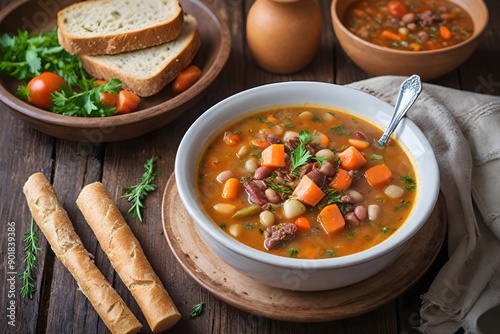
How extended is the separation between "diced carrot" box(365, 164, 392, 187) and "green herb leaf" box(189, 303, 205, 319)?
0.94 meters

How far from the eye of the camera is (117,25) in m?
4.14

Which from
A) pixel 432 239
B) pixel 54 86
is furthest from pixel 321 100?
pixel 54 86

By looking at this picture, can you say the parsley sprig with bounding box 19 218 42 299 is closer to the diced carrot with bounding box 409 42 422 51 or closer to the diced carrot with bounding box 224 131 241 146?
the diced carrot with bounding box 224 131 241 146

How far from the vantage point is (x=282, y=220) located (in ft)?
9.56

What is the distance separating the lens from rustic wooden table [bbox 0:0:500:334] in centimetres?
305

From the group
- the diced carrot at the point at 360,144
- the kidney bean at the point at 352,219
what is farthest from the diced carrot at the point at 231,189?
the diced carrot at the point at 360,144

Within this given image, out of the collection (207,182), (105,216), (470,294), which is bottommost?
(470,294)

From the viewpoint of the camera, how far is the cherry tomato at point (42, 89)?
3793mm

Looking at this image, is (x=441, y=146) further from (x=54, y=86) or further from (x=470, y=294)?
(x=54, y=86)

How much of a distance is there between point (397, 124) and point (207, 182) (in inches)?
36.5

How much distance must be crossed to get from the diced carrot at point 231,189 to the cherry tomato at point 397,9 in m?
1.94

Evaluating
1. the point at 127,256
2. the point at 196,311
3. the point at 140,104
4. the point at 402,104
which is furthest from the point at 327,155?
the point at 140,104

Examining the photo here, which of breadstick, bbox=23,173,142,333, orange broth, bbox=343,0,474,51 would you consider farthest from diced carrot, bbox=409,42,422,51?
breadstick, bbox=23,173,142,333

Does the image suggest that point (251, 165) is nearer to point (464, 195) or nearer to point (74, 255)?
point (74, 255)
